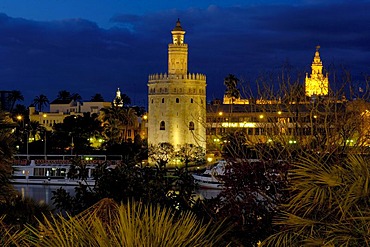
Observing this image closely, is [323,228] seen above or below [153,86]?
below

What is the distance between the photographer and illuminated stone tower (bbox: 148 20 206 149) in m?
56.3

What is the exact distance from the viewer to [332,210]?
639 centimetres

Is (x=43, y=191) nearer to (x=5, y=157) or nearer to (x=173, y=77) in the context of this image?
(x=173, y=77)

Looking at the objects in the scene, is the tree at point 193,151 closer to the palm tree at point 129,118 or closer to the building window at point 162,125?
the building window at point 162,125

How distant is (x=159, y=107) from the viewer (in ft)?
188

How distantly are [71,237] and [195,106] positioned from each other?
5251cm

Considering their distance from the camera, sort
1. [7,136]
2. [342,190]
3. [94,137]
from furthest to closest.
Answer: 1. [94,137]
2. [7,136]
3. [342,190]

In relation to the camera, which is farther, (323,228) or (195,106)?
(195,106)

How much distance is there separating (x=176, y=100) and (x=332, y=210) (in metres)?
51.0

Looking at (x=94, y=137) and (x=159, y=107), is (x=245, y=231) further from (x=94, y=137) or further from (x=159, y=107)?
(x=94, y=137)

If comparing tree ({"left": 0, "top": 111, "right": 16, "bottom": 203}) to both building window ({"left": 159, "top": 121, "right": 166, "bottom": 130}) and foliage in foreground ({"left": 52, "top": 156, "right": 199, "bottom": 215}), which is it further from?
building window ({"left": 159, "top": 121, "right": 166, "bottom": 130})

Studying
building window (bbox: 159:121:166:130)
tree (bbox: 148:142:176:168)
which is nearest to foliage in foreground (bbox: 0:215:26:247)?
tree (bbox: 148:142:176:168)

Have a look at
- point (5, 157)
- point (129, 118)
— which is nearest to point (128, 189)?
point (5, 157)

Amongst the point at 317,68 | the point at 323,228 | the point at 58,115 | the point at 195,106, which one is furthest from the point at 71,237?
the point at 317,68
